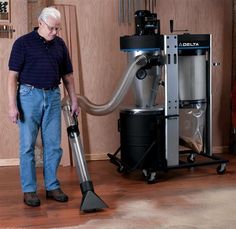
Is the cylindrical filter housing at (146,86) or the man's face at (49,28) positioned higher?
the man's face at (49,28)

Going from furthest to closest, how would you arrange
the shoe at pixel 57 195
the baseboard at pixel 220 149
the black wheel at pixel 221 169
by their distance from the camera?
the baseboard at pixel 220 149, the black wheel at pixel 221 169, the shoe at pixel 57 195

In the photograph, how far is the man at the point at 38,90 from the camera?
3.04 metres

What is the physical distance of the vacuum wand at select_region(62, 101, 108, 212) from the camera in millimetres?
3023

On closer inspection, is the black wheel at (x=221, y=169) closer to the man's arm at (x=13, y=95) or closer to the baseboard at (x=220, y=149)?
the baseboard at (x=220, y=149)

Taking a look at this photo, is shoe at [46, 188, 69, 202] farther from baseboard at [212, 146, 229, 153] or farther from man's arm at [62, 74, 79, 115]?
baseboard at [212, 146, 229, 153]

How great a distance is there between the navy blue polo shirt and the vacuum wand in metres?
0.29

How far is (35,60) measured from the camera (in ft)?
10.0

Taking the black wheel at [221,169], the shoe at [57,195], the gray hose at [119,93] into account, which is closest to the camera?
the shoe at [57,195]

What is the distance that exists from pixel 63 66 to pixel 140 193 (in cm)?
109

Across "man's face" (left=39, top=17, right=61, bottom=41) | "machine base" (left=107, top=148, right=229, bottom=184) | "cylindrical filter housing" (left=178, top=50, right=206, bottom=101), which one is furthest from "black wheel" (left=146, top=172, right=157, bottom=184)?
"man's face" (left=39, top=17, right=61, bottom=41)

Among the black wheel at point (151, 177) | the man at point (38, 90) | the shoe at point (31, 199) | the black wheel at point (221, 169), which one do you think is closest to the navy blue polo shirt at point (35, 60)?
the man at point (38, 90)

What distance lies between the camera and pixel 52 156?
129 inches

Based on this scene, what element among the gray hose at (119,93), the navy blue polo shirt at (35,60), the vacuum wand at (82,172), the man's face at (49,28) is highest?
the man's face at (49,28)

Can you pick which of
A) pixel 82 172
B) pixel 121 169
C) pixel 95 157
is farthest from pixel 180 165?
pixel 95 157
